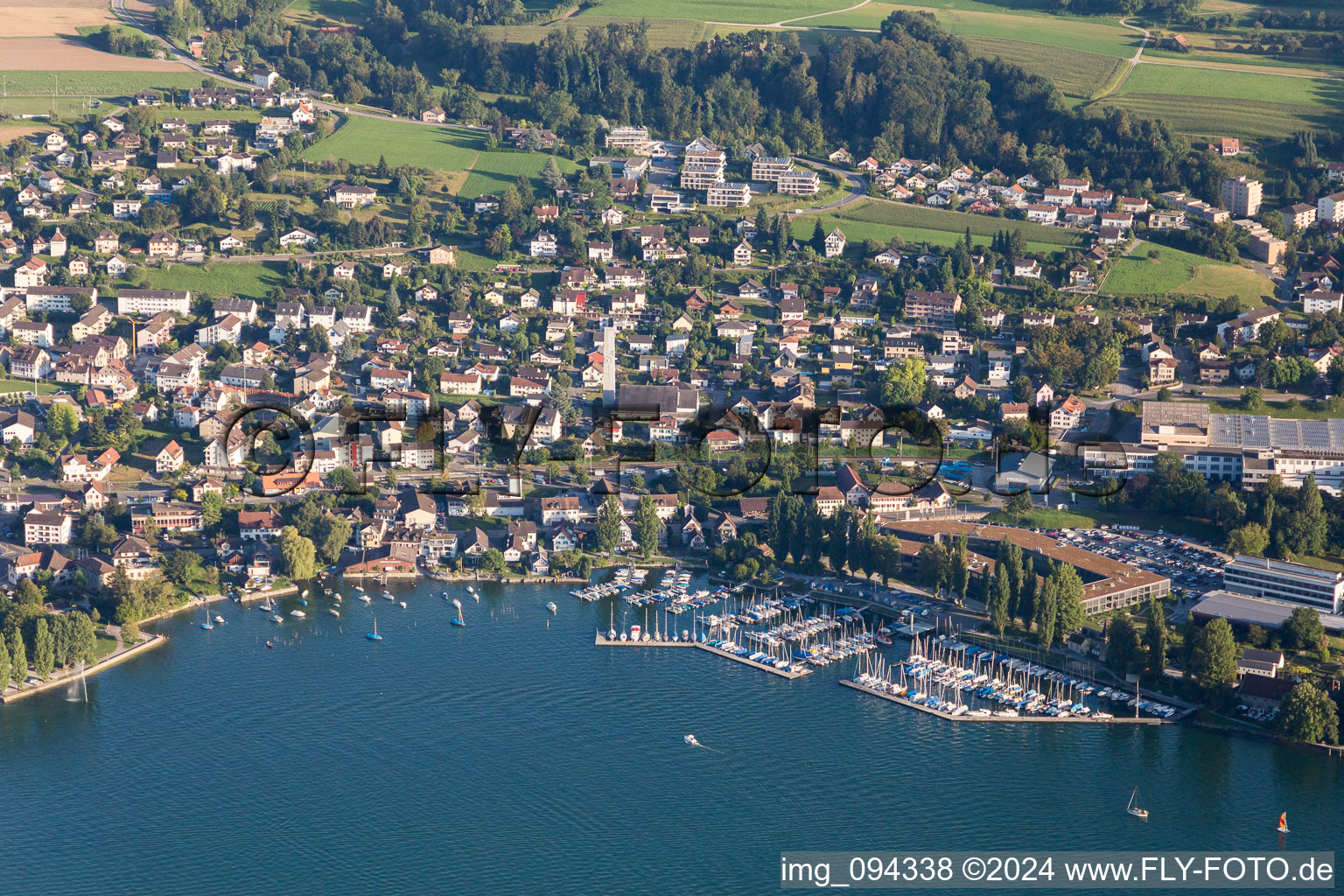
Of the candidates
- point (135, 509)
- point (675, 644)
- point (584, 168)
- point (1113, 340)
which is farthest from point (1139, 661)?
point (584, 168)

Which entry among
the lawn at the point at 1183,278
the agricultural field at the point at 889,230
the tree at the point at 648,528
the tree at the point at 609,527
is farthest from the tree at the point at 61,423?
the lawn at the point at 1183,278

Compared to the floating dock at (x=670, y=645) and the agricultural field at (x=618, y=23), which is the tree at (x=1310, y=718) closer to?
the floating dock at (x=670, y=645)

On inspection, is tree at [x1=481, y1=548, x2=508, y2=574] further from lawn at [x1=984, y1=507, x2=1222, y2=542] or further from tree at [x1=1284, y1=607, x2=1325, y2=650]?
tree at [x1=1284, y1=607, x2=1325, y2=650]

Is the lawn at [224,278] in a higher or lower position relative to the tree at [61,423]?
higher

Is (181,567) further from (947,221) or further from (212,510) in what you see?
(947,221)

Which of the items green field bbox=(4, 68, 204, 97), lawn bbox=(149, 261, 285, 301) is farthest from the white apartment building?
green field bbox=(4, 68, 204, 97)

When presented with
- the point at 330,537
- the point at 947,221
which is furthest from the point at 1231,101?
the point at 330,537
